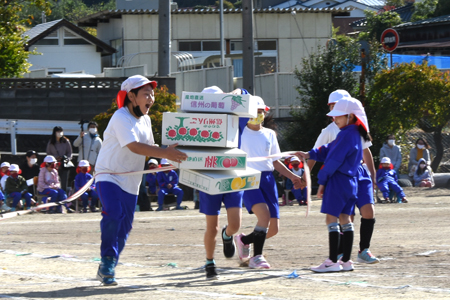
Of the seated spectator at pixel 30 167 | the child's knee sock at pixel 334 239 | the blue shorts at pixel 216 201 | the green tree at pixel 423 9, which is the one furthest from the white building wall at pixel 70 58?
the child's knee sock at pixel 334 239

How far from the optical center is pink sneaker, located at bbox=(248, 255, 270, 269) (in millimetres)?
7445

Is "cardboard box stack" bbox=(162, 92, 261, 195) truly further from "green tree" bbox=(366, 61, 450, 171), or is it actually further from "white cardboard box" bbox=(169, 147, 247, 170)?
"green tree" bbox=(366, 61, 450, 171)

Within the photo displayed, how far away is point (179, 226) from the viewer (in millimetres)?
12438

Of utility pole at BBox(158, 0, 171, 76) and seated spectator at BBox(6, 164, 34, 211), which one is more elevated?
utility pole at BBox(158, 0, 171, 76)

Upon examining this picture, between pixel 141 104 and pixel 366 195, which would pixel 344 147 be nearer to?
pixel 366 195

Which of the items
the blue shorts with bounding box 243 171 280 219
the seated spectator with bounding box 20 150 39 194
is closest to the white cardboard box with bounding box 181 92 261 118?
the blue shorts with bounding box 243 171 280 219

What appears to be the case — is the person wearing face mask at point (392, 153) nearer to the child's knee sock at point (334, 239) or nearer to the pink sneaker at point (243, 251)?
the pink sneaker at point (243, 251)

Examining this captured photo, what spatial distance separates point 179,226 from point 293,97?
502 inches

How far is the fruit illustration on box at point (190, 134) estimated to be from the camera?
648 cm

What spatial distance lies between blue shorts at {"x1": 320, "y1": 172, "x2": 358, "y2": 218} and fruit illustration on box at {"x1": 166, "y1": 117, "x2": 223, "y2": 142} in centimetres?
127

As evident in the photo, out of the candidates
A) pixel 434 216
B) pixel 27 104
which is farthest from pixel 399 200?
pixel 27 104

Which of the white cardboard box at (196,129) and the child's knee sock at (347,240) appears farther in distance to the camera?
the child's knee sock at (347,240)

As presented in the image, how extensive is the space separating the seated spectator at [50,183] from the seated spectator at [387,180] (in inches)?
284

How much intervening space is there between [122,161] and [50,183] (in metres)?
10.00
